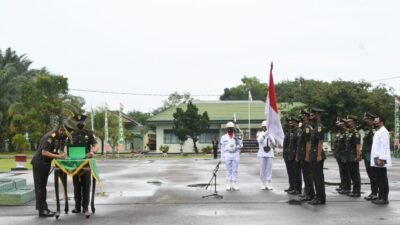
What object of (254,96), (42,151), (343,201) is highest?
(254,96)

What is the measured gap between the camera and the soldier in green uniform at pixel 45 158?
10.6 metres

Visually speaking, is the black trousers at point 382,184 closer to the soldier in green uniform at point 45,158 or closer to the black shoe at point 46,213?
the soldier in green uniform at point 45,158

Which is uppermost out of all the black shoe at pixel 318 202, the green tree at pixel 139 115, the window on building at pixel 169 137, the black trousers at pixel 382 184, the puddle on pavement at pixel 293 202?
the green tree at pixel 139 115

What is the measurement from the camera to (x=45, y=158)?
10.8 m

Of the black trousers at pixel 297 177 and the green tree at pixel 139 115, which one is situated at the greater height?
the green tree at pixel 139 115

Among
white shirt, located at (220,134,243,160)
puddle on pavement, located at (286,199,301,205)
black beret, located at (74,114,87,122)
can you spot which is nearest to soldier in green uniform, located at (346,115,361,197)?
puddle on pavement, located at (286,199,301,205)

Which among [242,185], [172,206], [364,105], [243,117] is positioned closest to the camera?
[172,206]

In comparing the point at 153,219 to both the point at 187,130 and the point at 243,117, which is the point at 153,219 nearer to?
the point at 187,130

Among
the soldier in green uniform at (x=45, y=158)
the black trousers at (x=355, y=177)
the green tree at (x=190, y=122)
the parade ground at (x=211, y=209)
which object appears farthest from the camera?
the green tree at (x=190, y=122)

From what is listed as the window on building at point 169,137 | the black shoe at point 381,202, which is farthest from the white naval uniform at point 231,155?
the window on building at point 169,137

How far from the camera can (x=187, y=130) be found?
170 ft

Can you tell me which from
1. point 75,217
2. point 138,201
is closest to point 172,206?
point 138,201

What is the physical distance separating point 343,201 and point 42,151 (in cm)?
651

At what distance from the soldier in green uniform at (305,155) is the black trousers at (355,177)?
4.59ft
